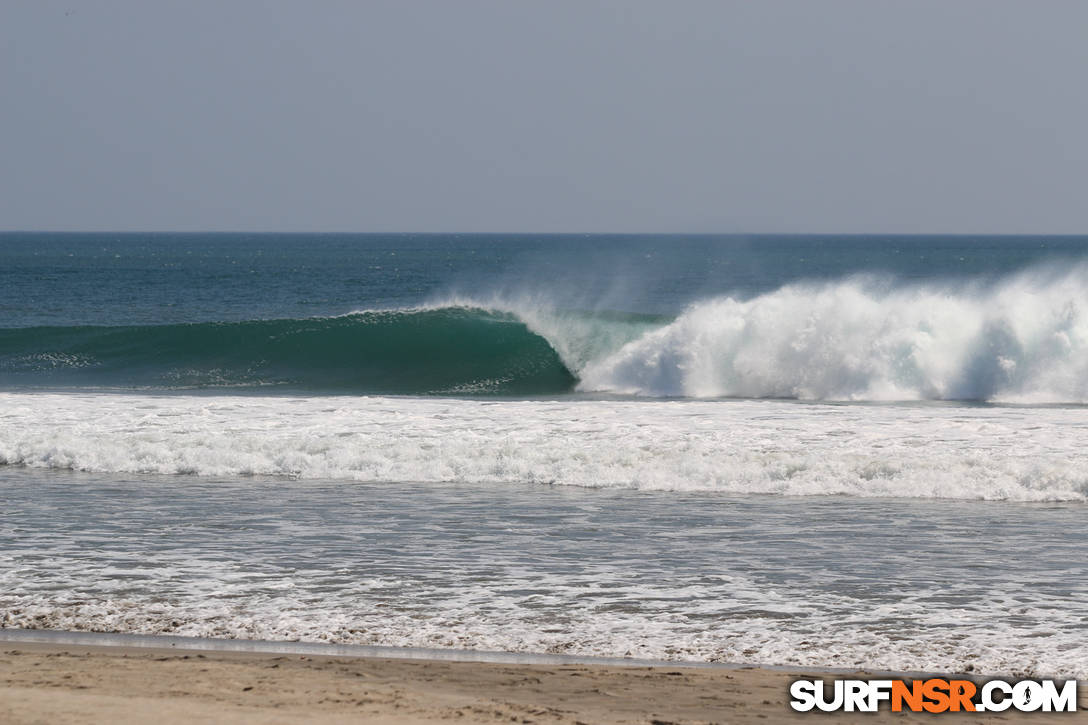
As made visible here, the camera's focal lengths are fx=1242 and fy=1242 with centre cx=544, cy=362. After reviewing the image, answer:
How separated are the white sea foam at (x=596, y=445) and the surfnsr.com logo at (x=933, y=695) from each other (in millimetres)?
5582

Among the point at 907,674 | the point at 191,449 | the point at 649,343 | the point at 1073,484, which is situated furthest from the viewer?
the point at 649,343

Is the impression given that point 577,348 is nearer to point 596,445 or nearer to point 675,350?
point 675,350

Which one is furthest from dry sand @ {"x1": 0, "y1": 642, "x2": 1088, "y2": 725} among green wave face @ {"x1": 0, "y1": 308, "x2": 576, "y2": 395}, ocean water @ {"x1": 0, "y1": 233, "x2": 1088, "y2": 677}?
green wave face @ {"x1": 0, "y1": 308, "x2": 576, "y2": 395}

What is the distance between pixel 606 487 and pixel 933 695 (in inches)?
247

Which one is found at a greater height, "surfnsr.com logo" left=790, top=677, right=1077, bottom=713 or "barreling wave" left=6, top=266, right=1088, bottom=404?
"barreling wave" left=6, top=266, right=1088, bottom=404

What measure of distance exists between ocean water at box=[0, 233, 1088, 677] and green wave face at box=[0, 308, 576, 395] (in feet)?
0.35

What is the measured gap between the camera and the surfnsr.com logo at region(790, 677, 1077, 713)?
5.36 metres

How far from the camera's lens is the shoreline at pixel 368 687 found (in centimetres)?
509

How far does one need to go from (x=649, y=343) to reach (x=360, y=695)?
17.0 m

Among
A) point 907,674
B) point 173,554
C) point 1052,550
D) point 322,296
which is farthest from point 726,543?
point 322,296

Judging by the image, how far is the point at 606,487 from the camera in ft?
38.4

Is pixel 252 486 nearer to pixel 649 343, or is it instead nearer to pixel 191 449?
pixel 191 449

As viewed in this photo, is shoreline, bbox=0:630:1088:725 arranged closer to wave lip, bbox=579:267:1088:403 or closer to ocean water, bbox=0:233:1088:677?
ocean water, bbox=0:233:1088:677

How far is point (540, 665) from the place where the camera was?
6082 millimetres
